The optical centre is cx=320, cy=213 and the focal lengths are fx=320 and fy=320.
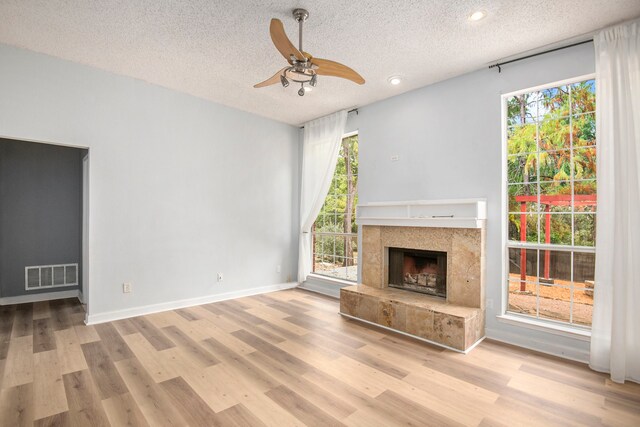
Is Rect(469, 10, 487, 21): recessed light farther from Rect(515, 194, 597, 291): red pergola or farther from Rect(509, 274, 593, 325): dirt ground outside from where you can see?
→ Rect(509, 274, 593, 325): dirt ground outside

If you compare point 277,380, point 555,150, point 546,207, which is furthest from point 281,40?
point 546,207

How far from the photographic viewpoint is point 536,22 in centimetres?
277

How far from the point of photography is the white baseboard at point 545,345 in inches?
117

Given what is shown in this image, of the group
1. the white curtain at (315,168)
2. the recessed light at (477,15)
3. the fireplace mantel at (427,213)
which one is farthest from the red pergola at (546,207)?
the white curtain at (315,168)

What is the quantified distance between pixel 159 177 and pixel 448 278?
157 inches

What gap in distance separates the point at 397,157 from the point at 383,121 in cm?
60

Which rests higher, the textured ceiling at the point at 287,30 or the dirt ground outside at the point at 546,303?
the textured ceiling at the point at 287,30

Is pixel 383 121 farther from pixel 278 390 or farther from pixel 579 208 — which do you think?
pixel 278 390

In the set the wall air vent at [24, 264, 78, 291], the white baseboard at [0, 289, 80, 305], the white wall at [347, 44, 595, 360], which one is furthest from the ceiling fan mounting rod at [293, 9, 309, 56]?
the white baseboard at [0, 289, 80, 305]

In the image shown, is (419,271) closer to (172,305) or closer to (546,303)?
(546,303)

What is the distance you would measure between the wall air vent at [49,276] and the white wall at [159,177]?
65.8 inches

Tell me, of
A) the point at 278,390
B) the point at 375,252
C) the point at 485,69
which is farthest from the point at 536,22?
the point at 278,390

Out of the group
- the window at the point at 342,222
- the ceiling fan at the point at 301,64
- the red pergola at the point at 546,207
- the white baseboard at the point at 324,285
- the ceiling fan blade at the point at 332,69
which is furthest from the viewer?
the window at the point at 342,222

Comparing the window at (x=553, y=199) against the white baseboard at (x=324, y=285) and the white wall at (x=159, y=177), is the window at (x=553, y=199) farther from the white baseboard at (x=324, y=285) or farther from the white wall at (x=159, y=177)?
the white wall at (x=159, y=177)
